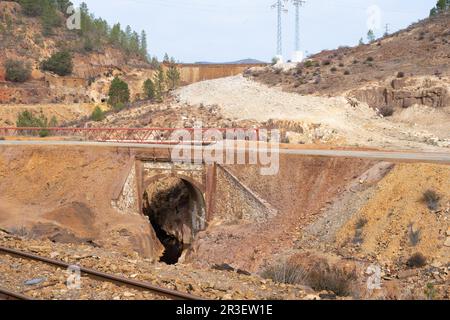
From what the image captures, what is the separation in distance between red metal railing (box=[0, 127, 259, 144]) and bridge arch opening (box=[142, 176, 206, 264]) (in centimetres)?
336

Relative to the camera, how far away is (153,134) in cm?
3881

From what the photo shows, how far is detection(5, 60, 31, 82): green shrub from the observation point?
71125 mm

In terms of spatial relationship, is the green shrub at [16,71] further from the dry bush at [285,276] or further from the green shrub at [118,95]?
the dry bush at [285,276]

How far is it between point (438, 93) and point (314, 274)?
28.7 m

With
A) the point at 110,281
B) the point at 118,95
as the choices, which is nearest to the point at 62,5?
the point at 118,95

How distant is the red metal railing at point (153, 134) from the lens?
3487cm

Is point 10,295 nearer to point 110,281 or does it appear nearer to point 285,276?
point 110,281

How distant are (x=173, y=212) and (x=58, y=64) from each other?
5100 centimetres

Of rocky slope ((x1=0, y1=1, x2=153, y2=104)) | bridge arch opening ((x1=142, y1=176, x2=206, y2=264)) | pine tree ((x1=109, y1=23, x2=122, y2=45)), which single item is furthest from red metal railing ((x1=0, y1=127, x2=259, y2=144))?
pine tree ((x1=109, y1=23, x2=122, y2=45))

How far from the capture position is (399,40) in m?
55.2

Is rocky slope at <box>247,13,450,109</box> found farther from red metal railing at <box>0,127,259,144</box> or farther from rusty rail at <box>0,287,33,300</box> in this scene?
rusty rail at <box>0,287,33,300</box>

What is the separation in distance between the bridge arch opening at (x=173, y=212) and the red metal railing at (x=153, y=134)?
11.0ft

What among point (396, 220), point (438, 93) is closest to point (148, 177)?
point (396, 220)

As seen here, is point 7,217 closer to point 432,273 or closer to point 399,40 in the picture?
point 432,273
